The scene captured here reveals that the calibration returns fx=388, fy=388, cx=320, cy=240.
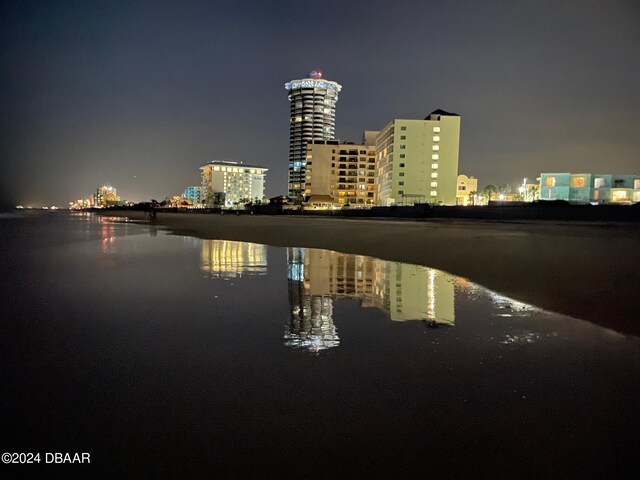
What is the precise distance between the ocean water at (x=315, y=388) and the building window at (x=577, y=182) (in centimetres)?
8780

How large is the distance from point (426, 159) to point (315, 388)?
114612 millimetres

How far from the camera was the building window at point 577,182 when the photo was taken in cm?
7894

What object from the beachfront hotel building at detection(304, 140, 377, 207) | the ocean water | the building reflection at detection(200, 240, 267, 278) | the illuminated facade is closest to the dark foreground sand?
the ocean water

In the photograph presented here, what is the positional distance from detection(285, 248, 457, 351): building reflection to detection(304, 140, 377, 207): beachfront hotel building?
138454 millimetres

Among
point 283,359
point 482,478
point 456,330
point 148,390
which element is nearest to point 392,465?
point 482,478

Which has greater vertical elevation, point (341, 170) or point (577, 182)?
point (341, 170)

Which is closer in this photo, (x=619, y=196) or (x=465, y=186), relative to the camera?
(x=619, y=196)

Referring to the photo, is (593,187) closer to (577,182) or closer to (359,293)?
(577,182)

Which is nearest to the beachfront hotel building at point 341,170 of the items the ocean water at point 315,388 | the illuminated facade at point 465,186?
the illuminated facade at point 465,186

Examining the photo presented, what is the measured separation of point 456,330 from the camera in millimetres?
5848

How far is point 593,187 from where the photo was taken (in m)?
78.6

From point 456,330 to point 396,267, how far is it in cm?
672

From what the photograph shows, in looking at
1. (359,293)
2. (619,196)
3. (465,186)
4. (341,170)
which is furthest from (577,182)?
(359,293)

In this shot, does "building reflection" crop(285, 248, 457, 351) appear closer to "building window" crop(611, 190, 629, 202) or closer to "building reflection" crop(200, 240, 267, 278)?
"building reflection" crop(200, 240, 267, 278)
